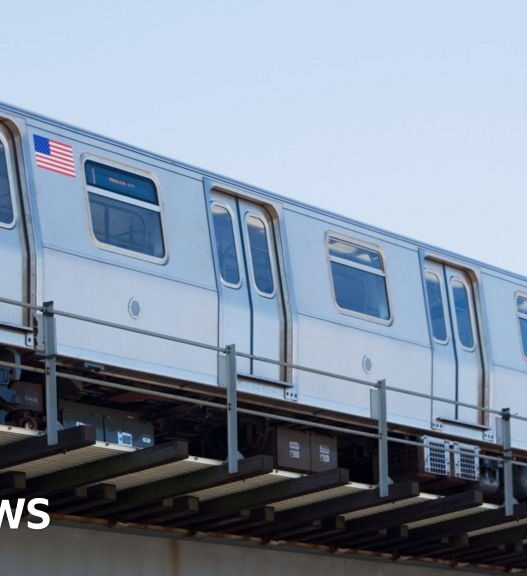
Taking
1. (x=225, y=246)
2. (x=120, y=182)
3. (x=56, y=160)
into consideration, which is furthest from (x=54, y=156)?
(x=225, y=246)

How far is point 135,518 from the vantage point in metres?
15.7

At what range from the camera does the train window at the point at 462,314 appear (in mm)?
19344

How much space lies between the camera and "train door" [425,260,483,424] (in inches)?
741

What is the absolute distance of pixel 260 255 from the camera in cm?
1683

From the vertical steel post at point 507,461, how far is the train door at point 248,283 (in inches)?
114

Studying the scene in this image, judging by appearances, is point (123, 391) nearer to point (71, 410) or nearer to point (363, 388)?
point (71, 410)

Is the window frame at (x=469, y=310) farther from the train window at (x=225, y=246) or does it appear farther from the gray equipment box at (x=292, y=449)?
the train window at (x=225, y=246)

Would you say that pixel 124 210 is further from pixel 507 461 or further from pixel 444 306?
pixel 507 461

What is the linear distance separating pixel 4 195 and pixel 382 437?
183 inches

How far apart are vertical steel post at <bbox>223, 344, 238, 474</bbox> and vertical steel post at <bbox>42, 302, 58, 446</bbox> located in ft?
6.05

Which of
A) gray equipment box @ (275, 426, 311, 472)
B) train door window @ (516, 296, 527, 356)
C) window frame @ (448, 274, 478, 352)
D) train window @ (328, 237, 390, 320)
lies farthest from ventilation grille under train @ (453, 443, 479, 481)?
train door window @ (516, 296, 527, 356)

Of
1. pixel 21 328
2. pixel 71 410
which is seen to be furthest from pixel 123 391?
pixel 21 328

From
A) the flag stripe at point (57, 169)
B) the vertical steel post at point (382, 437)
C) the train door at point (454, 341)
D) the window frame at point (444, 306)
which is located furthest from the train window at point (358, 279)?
the flag stripe at point (57, 169)

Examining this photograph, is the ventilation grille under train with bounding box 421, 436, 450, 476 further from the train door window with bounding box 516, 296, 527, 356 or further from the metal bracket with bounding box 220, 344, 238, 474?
the metal bracket with bounding box 220, 344, 238, 474
